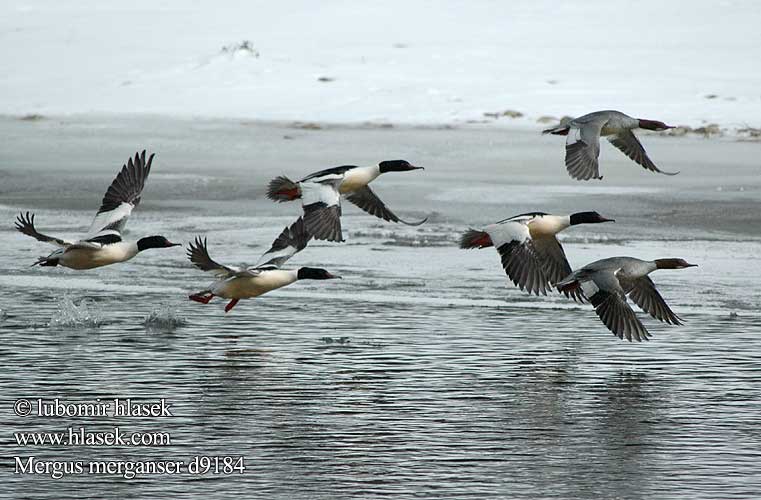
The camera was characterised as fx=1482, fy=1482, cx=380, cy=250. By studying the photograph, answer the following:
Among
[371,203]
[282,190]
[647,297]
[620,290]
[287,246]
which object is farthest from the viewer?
[371,203]

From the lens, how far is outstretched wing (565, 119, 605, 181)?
1008cm

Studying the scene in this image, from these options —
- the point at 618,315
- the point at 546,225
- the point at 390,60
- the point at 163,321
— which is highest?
the point at 390,60

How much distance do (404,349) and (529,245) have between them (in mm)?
1086

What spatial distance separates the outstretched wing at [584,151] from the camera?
10.1m

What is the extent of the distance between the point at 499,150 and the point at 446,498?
1397 cm

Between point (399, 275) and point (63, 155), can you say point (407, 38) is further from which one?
point (399, 275)

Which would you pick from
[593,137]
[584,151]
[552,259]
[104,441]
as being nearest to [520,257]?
[552,259]

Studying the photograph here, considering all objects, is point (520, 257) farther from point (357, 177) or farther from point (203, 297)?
point (203, 297)

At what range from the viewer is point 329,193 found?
1002 cm

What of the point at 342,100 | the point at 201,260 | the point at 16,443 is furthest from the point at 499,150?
the point at 16,443

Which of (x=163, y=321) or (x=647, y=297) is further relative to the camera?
(x=163, y=321)

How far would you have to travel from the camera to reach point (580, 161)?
10180 millimetres

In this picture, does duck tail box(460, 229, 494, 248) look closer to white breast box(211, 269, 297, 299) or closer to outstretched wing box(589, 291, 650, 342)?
outstretched wing box(589, 291, 650, 342)

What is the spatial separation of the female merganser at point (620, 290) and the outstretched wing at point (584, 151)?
0.70 m
